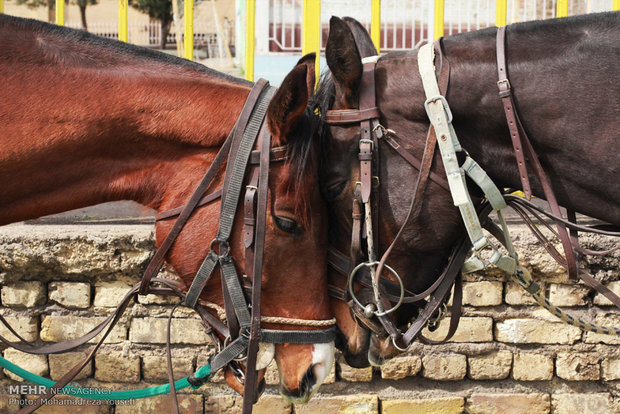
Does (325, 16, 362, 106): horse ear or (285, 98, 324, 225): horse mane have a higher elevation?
(325, 16, 362, 106): horse ear

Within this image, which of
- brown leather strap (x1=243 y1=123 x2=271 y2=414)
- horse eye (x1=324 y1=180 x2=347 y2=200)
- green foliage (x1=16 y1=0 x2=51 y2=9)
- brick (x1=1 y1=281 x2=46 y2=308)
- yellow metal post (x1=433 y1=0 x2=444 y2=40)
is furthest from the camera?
green foliage (x1=16 y1=0 x2=51 y2=9)

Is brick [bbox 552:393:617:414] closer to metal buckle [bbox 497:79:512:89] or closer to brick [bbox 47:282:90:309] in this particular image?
metal buckle [bbox 497:79:512:89]

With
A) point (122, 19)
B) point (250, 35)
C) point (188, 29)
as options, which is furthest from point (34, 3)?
point (250, 35)

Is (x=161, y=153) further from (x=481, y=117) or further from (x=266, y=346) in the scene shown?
(x=481, y=117)

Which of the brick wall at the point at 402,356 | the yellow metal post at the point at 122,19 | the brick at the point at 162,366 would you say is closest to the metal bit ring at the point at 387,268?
the brick wall at the point at 402,356

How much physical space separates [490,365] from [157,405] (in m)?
1.74

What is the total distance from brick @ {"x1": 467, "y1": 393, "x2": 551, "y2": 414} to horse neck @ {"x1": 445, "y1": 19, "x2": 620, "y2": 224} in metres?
1.68

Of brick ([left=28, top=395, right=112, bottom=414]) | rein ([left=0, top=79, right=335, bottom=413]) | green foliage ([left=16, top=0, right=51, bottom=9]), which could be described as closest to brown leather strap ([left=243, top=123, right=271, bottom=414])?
rein ([left=0, top=79, right=335, bottom=413])

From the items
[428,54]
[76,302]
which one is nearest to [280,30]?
[76,302]

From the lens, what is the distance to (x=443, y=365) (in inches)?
133

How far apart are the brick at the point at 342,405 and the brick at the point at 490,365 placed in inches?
21.0

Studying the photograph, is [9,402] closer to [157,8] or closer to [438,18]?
[438,18]

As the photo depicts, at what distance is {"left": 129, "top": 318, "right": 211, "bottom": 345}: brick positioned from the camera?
3.32 m

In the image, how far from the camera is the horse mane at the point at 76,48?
1.96 meters
